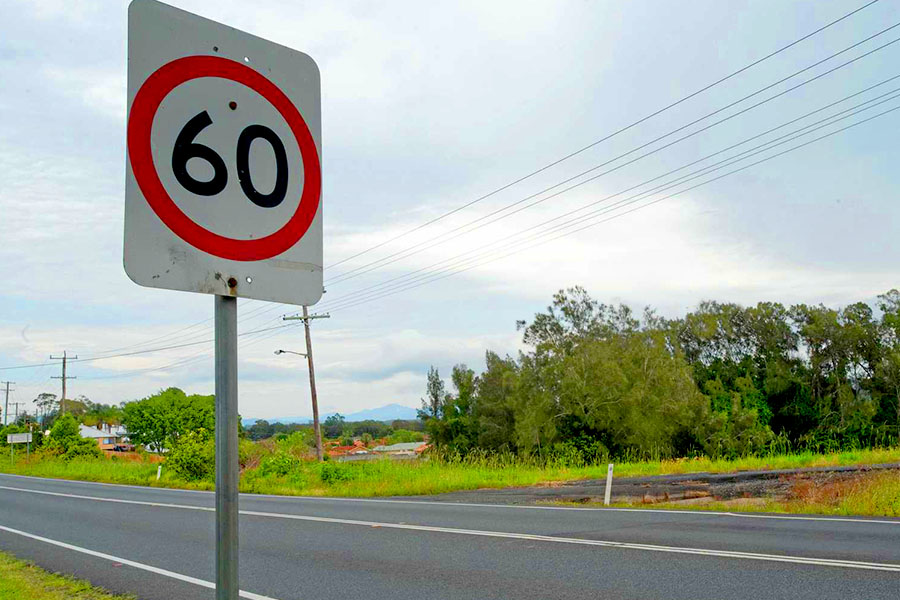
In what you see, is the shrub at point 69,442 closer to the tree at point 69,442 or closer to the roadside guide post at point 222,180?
the tree at point 69,442

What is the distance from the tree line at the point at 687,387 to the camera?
149 feet

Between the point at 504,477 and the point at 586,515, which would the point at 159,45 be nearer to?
the point at 586,515

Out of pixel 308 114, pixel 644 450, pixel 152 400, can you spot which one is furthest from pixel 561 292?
pixel 152 400

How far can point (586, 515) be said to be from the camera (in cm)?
1440

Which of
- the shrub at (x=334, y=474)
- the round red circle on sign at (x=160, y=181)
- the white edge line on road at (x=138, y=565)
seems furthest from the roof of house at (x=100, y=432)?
the round red circle on sign at (x=160, y=181)

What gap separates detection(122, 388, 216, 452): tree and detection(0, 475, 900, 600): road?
338ft

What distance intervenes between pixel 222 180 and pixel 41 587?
9230mm

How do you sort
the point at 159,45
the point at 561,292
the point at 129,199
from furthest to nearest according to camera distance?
the point at 561,292, the point at 159,45, the point at 129,199

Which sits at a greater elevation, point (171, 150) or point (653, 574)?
point (171, 150)

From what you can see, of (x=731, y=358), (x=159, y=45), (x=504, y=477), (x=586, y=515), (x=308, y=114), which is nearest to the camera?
(x=159, y=45)

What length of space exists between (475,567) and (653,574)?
7.13 feet

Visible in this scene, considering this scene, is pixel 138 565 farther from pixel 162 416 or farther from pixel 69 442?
pixel 162 416

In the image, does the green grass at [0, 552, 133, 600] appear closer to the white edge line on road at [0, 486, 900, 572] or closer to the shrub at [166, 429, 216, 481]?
the white edge line on road at [0, 486, 900, 572]

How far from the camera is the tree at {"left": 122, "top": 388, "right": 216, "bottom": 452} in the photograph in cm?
11450
